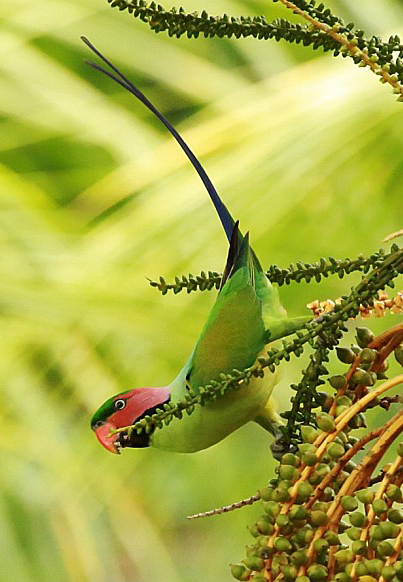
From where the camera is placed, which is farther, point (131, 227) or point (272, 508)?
point (131, 227)

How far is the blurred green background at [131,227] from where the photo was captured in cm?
84

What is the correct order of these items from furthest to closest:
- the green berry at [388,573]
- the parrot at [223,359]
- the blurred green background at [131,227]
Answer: the blurred green background at [131,227], the parrot at [223,359], the green berry at [388,573]

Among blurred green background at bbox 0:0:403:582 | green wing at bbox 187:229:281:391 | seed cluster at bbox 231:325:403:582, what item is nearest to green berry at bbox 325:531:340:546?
seed cluster at bbox 231:325:403:582

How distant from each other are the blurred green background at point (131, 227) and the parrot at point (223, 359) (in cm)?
38

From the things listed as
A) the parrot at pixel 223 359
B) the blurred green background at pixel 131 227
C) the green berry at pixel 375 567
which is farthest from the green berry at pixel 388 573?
the blurred green background at pixel 131 227

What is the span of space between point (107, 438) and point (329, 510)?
18 cm

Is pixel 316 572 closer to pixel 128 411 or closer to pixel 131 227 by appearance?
pixel 128 411

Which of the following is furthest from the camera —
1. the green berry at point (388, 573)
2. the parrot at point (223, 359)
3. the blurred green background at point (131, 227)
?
the blurred green background at point (131, 227)

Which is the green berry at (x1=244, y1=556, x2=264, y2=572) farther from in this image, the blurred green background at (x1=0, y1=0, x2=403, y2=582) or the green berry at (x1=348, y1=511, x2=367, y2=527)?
the blurred green background at (x1=0, y1=0, x2=403, y2=582)

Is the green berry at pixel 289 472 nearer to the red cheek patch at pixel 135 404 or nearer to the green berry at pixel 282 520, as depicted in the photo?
the green berry at pixel 282 520

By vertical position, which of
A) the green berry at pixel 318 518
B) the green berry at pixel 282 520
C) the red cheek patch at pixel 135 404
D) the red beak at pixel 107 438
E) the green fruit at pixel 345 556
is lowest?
the green fruit at pixel 345 556

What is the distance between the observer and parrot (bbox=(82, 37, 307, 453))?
1.30 ft

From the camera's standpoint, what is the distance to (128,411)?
1.53 ft

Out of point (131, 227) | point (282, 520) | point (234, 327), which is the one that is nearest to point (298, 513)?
point (282, 520)
